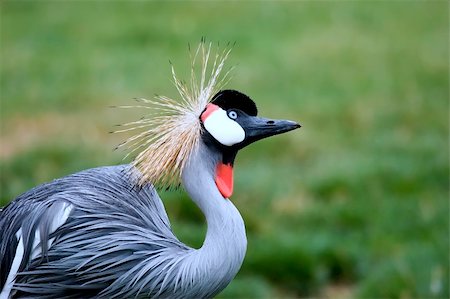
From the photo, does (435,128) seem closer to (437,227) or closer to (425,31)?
(437,227)

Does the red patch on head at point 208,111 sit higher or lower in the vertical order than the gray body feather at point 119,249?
higher

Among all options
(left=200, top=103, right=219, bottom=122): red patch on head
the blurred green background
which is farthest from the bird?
the blurred green background

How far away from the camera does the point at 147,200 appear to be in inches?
114

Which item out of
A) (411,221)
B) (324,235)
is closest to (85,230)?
(324,235)

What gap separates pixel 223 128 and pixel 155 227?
380 millimetres

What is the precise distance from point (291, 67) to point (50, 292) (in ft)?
15.9

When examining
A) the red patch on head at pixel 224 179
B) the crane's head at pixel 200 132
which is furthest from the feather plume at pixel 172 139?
the red patch on head at pixel 224 179

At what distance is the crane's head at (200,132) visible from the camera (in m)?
2.67

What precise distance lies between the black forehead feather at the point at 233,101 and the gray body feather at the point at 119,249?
5.5 inches

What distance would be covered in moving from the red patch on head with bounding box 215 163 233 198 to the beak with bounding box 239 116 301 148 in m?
0.08

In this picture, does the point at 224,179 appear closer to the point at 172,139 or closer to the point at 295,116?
the point at 172,139

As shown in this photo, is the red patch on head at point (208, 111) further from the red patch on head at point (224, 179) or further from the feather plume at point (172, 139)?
the red patch on head at point (224, 179)

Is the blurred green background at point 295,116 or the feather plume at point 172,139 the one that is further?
the blurred green background at point 295,116

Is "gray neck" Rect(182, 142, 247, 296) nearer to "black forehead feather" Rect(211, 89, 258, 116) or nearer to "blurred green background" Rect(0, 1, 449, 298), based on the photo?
"black forehead feather" Rect(211, 89, 258, 116)
